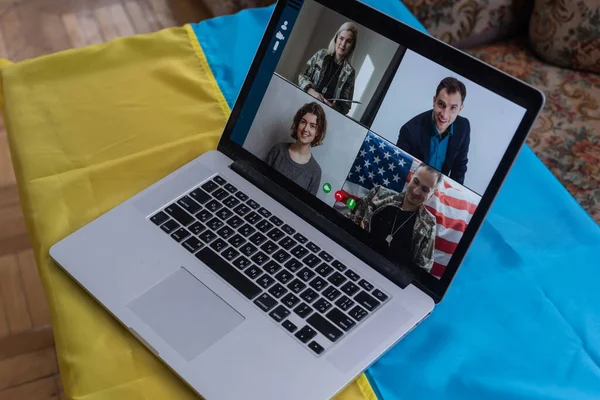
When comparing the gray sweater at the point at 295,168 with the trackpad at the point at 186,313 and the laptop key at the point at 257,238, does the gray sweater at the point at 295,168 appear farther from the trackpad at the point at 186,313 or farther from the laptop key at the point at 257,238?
the trackpad at the point at 186,313

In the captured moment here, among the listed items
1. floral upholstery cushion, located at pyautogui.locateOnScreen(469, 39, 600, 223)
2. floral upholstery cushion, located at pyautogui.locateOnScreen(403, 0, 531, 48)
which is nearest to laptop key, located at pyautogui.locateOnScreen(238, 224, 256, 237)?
floral upholstery cushion, located at pyautogui.locateOnScreen(469, 39, 600, 223)

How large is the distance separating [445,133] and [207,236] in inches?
12.4

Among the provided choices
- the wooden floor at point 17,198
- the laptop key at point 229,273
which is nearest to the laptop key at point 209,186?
the laptop key at point 229,273

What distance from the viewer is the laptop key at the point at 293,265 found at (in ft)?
2.59

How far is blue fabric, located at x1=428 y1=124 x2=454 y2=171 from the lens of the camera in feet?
2.48

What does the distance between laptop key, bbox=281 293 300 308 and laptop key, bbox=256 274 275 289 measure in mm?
27

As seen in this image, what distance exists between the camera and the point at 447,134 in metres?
0.75

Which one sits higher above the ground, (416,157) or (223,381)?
(416,157)

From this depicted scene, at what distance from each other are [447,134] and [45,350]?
103 centimetres

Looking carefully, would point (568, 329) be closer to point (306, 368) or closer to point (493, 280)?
point (493, 280)

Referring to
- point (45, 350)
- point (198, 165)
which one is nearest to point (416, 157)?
point (198, 165)

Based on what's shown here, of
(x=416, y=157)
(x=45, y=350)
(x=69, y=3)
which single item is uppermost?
(x=416, y=157)

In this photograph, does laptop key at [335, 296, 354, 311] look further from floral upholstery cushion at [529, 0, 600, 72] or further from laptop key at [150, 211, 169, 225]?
floral upholstery cushion at [529, 0, 600, 72]

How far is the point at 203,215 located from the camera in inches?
33.2
